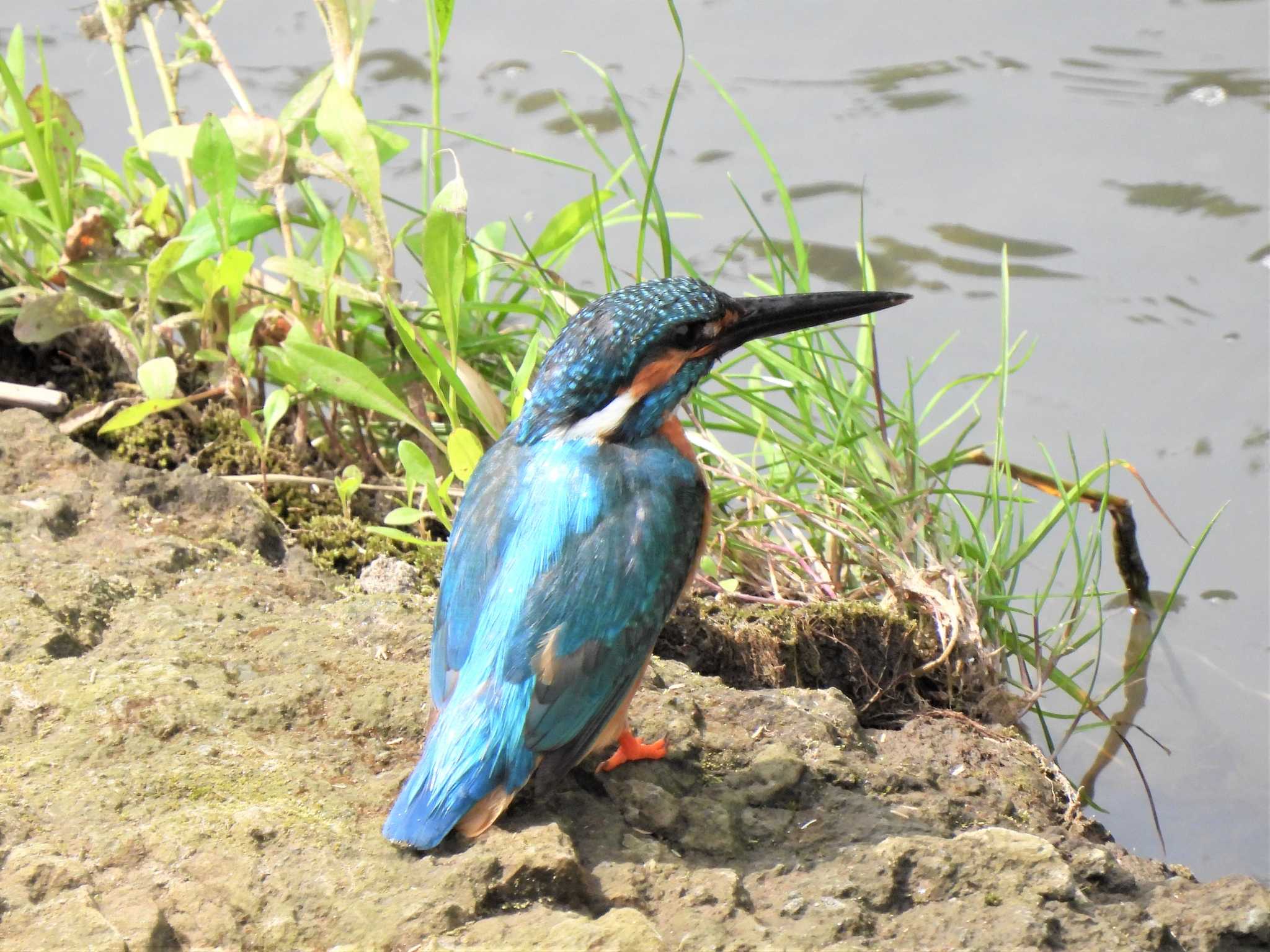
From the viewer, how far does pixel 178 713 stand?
2.51 meters

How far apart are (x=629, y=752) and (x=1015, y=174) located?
3481 mm

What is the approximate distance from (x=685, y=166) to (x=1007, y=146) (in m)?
1.26

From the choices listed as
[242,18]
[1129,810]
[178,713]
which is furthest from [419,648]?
[242,18]

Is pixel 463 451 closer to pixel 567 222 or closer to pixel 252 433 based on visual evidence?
pixel 252 433

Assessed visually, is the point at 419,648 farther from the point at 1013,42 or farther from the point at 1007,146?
the point at 1013,42

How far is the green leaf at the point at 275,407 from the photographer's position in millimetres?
3377

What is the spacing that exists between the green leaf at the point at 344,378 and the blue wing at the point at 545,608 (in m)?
0.66

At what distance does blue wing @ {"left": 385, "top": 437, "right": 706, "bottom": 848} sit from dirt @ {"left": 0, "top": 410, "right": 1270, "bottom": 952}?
0.43ft

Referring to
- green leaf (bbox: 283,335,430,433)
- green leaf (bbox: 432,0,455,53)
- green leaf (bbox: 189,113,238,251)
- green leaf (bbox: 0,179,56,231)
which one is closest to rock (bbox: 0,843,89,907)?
green leaf (bbox: 283,335,430,433)

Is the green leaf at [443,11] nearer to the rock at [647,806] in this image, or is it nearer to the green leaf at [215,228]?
the green leaf at [215,228]

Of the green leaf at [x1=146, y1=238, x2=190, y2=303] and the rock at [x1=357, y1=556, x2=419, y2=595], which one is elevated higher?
the green leaf at [x1=146, y1=238, x2=190, y2=303]

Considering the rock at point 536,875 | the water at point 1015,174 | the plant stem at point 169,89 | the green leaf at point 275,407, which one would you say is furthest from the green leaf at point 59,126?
the rock at point 536,875

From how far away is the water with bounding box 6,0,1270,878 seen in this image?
4.20 metres

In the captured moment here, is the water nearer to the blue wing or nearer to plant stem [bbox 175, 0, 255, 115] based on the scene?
plant stem [bbox 175, 0, 255, 115]
